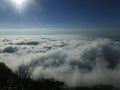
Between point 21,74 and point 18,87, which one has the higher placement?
point 18,87

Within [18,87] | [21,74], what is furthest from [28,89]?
[21,74]

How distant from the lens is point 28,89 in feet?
29.0

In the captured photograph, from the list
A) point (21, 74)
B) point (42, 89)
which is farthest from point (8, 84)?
point (21, 74)

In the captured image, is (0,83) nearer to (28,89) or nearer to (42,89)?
(28,89)

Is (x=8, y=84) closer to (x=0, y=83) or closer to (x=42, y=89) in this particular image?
(x=0, y=83)

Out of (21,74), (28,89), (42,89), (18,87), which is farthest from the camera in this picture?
(21,74)

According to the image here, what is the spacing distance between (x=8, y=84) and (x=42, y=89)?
2.20m

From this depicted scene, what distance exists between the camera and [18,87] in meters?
7.93

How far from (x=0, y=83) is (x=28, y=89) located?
51.3 inches

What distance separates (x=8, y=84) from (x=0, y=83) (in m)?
0.39

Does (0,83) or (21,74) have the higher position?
(0,83)

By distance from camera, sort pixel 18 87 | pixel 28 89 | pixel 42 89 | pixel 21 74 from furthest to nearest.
→ pixel 21 74 < pixel 42 89 < pixel 28 89 < pixel 18 87

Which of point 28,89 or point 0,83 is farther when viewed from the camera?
point 28,89

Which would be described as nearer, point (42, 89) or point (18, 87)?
point (18, 87)
